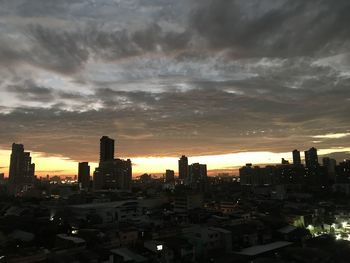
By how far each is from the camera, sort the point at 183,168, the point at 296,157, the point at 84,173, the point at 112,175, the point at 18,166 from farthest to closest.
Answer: the point at 183,168
the point at 296,157
the point at 84,173
the point at 18,166
the point at 112,175

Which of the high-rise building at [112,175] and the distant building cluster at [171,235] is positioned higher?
the high-rise building at [112,175]

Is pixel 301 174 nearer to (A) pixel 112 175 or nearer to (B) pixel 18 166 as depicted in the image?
(A) pixel 112 175

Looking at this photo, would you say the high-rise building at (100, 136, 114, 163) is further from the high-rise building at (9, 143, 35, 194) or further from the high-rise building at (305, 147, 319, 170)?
the high-rise building at (305, 147, 319, 170)

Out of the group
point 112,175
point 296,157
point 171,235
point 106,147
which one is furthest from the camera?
point 106,147

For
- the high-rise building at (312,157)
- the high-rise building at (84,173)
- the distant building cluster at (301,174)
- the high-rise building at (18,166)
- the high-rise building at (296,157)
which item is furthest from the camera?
the high-rise building at (296,157)

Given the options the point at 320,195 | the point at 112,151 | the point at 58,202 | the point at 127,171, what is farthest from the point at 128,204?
the point at 112,151

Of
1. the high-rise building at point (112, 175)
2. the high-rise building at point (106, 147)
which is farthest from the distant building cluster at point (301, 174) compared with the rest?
the high-rise building at point (106, 147)

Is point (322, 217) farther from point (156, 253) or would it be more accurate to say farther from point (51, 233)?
point (51, 233)

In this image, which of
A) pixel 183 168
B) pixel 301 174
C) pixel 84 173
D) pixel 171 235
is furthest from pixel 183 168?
pixel 171 235

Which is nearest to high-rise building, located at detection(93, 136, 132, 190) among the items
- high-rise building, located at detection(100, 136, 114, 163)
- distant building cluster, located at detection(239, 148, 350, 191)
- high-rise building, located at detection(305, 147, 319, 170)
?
high-rise building, located at detection(100, 136, 114, 163)

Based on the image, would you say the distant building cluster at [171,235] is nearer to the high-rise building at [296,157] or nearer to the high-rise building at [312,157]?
the high-rise building at [312,157]

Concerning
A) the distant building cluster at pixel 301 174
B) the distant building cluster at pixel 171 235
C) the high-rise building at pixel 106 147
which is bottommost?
the distant building cluster at pixel 171 235

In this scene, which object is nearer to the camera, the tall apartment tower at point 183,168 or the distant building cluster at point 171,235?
the distant building cluster at point 171,235

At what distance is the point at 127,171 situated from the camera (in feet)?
344
